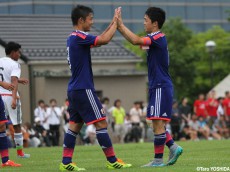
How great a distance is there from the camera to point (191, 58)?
61906mm

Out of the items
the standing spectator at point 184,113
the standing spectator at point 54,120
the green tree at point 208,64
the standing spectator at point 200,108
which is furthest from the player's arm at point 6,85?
the green tree at point 208,64

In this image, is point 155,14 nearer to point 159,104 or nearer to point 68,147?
point 159,104

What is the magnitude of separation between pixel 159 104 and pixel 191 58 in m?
48.1

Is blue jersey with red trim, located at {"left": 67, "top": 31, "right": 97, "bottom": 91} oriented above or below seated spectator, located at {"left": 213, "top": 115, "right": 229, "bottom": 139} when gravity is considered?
above

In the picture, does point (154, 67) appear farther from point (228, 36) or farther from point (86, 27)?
point (228, 36)

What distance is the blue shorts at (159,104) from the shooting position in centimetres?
1404

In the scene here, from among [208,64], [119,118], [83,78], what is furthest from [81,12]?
[208,64]

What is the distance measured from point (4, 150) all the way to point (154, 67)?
3210 mm

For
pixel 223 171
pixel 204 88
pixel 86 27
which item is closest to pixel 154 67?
→ pixel 86 27

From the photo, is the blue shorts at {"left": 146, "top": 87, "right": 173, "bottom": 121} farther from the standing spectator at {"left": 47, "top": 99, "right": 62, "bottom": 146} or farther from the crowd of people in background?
the standing spectator at {"left": 47, "top": 99, "right": 62, "bottom": 146}

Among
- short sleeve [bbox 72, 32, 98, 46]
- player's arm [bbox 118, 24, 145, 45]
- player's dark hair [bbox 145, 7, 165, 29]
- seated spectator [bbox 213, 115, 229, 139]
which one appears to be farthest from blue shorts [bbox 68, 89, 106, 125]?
seated spectator [bbox 213, 115, 229, 139]

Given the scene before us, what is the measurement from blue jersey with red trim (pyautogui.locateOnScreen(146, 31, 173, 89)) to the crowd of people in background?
1798cm

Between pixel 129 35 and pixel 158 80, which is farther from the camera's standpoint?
pixel 158 80

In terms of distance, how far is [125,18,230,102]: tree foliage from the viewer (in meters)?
61.3
